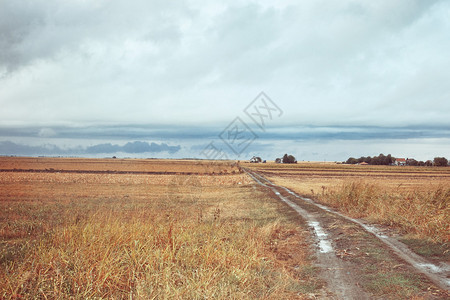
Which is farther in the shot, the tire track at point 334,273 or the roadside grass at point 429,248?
the roadside grass at point 429,248

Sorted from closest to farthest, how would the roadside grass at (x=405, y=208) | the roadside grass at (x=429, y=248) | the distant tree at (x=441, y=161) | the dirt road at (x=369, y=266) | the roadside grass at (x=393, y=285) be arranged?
the roadside grass at (x=393, y=285) < the dirt road at (x=369, y=266) < the roadside grass at (x=429, y=248) < the roadside grass at (x=405, y=208) < the distant tree at (x=441, y=161)

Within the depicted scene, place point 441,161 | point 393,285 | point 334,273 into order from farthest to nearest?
point 441,161
point 334,273
point 393,285

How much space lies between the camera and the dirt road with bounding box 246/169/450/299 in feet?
21.7

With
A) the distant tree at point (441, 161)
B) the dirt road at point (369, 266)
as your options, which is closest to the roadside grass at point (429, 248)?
the dirt road at point (369, 266)

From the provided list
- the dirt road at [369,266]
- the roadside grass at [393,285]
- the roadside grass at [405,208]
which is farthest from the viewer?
the roadside grass at [405,208]

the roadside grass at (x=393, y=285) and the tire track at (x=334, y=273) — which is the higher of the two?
the roadside grass at (x=393, y=285)

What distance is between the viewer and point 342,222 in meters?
14.0

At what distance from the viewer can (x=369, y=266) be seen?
8.30 metres

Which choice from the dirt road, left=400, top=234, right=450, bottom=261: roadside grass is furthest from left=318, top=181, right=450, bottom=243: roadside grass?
the dirt road

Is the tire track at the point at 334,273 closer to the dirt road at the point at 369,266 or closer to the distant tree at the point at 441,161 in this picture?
the dirt road at the point at 369,266

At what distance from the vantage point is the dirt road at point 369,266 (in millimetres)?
6629

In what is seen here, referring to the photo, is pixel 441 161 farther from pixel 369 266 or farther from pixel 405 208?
pixel 369 266

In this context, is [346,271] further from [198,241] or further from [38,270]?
[38,270]

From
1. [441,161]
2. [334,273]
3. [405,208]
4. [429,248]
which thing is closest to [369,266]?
[334,273]
